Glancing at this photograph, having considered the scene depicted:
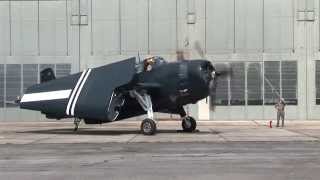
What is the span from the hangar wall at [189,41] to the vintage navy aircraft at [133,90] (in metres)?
16.4

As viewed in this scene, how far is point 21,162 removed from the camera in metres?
15.9

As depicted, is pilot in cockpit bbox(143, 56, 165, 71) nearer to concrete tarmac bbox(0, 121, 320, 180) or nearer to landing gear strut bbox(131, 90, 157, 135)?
landing gear strut bbox(131, 90, 157, 135)

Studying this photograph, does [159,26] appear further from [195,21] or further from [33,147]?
[33,147]

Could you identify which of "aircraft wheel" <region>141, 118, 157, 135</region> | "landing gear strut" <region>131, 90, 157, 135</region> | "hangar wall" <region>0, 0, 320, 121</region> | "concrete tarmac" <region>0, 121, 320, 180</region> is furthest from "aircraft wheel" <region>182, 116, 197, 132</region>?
"hangar wall" <region>0, 0, 320, 121</region>

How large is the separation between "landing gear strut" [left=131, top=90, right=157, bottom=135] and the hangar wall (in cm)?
1722

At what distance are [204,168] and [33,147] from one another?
8.40m

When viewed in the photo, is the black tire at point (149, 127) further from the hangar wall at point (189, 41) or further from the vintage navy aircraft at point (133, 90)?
the hangar wall at point (189, 41)

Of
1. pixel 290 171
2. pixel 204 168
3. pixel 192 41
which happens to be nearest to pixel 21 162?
pixel 204 168

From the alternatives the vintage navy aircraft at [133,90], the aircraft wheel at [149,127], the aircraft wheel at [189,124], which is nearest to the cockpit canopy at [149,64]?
the vintage navy aircraft at [133,90]

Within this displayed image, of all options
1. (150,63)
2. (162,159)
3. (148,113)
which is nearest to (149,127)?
(148,113)

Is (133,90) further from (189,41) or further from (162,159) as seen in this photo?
(189,41)

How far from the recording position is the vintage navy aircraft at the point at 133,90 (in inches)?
1086

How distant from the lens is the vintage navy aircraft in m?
27.6

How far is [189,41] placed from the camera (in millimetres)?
45062
